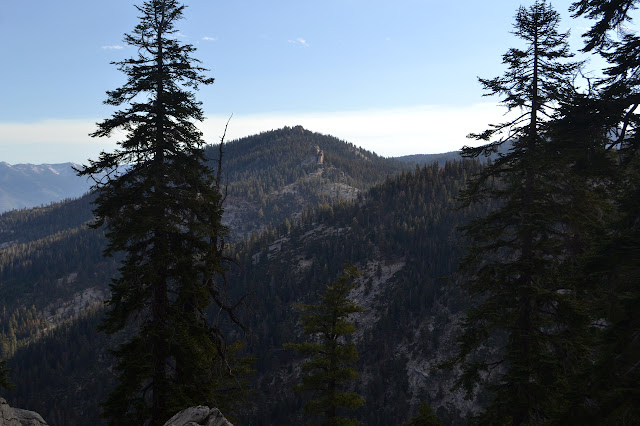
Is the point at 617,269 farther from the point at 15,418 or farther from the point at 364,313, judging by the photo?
the point at 364,313

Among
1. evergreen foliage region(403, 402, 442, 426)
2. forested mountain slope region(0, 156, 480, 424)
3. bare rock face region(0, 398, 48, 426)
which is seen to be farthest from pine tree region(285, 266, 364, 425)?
forested mountain slope region(0, 156, 480, 424)

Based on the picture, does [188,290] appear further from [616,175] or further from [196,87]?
[616,175]

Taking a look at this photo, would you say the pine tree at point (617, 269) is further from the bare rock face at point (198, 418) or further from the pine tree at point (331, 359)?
the pine tree at point (331, 359)

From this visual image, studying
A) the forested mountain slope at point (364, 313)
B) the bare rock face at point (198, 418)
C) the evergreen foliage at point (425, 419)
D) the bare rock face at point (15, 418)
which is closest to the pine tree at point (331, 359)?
the evergreen foliage at point (425, 419)

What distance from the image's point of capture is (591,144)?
11359mm

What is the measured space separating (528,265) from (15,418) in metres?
18.1

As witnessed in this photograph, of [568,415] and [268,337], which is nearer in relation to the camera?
[568,415]

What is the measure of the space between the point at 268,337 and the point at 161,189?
430ft

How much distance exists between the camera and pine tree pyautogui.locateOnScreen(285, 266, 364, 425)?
1884 centimetres

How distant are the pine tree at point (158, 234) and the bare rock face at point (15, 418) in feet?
10.2

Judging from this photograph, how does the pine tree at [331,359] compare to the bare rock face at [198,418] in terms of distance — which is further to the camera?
the pine tree at [331,359]

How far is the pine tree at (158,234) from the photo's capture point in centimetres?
1312

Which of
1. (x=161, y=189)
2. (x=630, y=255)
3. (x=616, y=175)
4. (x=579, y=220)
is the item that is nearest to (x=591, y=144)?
(x=616, y=175)

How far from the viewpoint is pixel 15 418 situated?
540 inches
